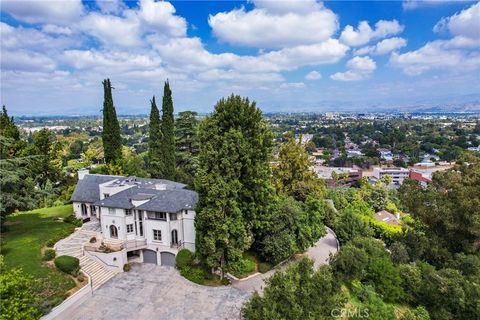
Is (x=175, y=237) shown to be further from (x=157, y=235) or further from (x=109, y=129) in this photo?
(x=109, y=129)

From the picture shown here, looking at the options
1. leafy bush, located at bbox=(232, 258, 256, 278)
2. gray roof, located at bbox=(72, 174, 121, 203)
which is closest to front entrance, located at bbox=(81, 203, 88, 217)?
gray roof, located at bbox=(72, 174, 121, 203)

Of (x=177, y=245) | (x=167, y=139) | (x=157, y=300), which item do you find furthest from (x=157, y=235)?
(x=167, y=139)

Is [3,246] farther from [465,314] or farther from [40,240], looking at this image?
[465,314]

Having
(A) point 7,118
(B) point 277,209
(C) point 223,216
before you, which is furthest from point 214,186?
(A) point 7,118

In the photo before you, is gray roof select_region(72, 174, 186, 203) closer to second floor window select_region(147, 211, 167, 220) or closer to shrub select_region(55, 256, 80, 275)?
second floor window select_region(147, 211, 167, 220)

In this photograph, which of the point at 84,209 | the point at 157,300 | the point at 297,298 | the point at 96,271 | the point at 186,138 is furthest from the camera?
the point at 186,138
